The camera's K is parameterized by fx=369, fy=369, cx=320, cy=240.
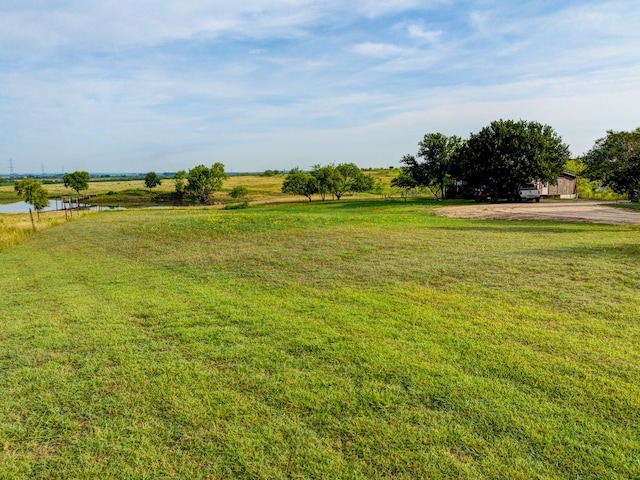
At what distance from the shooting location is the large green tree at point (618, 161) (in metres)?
27.8

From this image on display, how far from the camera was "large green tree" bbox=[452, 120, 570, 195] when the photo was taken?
32.3 metres

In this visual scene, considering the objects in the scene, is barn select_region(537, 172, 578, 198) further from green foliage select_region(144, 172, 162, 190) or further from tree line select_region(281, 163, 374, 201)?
green foliage select_region(144, 172, 162, 190)

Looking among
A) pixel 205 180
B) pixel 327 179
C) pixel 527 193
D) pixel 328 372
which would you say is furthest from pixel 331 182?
pixel 328 372

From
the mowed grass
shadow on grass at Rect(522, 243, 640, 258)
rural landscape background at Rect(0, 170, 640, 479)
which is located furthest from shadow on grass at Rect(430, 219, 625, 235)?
the mowed grass

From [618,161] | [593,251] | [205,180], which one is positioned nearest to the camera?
[593,251]

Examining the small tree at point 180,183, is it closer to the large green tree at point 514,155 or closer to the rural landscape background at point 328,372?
the large green tree at point 514,155

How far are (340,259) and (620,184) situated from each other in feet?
99.1

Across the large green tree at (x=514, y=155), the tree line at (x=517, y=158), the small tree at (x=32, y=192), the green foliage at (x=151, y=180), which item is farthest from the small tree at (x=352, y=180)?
the green foliage at (x=151, y=180)

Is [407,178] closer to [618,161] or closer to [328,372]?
[618,161]

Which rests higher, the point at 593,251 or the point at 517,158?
the point at 517,158

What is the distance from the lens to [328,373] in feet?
14.2

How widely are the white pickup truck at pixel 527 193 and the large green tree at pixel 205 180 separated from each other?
56.3m

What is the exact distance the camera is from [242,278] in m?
8.91

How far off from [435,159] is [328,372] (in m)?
37.6
